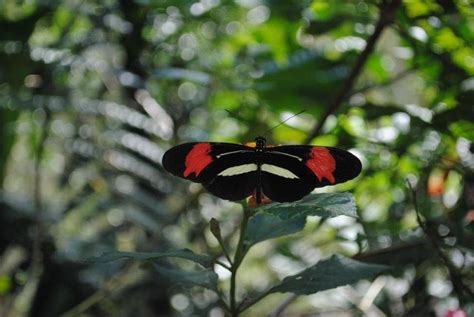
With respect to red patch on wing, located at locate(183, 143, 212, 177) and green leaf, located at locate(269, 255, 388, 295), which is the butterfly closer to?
red patch on wing, located at locate(183, 143, 212, 177)

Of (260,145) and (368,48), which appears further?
(368,48)

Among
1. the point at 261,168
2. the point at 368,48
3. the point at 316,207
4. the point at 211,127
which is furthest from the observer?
the point at 211,127

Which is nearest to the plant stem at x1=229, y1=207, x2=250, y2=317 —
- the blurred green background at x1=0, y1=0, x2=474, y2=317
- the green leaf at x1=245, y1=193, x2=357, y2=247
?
the green leaf at x1=245, y1=193, x2=357, y2=247

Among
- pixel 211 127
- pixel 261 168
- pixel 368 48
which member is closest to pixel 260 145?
pixel 261 168

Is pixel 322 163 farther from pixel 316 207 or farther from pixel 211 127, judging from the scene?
pixel 211 127

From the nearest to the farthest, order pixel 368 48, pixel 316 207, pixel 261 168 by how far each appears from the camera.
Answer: pixel 316 207
pixel 261 168
pixel 368 48

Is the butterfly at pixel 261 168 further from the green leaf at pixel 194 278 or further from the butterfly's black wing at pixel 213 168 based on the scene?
the green leaf at pixel 194 278

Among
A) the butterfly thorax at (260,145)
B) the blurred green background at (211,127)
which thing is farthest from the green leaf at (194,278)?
the blurred green background at (211,127)

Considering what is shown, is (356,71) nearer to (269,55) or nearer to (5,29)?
(269,55)
